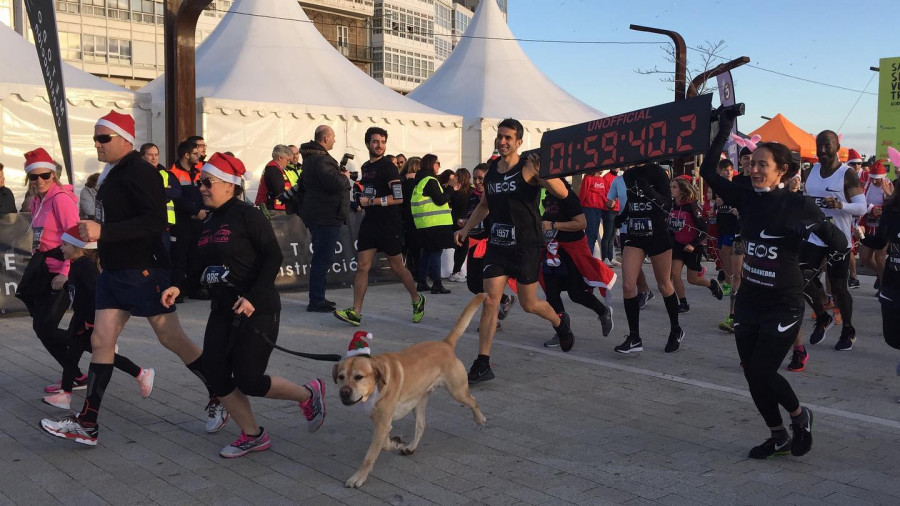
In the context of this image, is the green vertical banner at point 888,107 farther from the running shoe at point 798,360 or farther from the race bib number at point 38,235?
the race bib number at point 38,235

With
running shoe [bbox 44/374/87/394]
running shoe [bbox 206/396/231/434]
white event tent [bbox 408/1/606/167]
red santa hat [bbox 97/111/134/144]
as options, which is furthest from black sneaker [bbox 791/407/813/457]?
white event tent [bbox 408/1/606/167]

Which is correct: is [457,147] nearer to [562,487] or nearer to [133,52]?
[562,487]

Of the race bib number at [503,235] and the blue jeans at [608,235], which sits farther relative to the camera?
the blue jeans at [608,235]

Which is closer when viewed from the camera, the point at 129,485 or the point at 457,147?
the point at 129,485

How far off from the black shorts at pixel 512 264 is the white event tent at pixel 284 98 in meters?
10.7

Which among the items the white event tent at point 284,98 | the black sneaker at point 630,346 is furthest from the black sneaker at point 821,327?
the white event tent at point 284,98

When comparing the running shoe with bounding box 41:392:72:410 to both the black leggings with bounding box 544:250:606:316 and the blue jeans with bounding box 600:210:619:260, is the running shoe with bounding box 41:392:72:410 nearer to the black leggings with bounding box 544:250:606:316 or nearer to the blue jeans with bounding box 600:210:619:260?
the black leggings with bounding box 544:250:606:316

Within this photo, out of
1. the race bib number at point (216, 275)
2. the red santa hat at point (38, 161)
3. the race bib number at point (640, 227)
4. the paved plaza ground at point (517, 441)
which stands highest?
the red santa hat at point (38, 161)

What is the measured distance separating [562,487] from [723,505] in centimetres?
78

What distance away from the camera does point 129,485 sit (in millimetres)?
4270

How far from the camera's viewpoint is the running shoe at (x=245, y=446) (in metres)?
4.69

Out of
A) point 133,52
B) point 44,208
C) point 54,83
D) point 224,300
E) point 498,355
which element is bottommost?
point 498,355

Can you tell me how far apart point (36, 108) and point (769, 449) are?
543 inches

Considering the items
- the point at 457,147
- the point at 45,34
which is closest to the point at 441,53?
the point at 457,147
